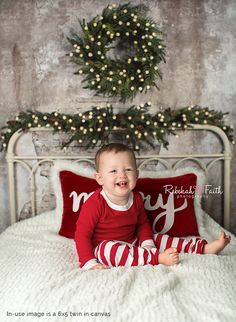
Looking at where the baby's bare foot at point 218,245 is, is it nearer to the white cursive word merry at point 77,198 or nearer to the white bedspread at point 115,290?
the white bedspread at point 115,290

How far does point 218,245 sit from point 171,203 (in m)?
0.44

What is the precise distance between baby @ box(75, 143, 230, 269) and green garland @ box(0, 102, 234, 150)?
589 millimetres

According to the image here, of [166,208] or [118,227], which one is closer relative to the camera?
[118,227]

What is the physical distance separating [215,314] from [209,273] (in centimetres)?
33

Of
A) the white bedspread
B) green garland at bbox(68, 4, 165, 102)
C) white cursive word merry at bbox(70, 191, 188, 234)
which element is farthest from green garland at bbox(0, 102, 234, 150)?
the white bedspread

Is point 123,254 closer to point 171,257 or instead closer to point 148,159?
point 171,257

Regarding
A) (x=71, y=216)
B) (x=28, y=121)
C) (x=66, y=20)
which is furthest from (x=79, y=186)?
(x=66, y=20)

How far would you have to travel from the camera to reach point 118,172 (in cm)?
184

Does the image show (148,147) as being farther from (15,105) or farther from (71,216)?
(15,105)

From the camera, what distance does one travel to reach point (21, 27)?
2.56 m

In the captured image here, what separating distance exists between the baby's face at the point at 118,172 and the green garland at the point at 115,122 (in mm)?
611

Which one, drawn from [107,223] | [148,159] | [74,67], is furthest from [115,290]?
[74,67]

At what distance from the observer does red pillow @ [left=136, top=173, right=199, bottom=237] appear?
6.93ft

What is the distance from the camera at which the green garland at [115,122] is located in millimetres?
2469
